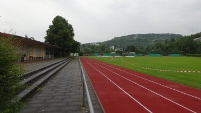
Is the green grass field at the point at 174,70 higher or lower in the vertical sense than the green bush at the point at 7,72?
lower

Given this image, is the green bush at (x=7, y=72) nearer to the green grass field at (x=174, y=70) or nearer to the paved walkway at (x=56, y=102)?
the paved walkway at (x=56, y=102)

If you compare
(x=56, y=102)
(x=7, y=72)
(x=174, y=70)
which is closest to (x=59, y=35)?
(x=174, y=70)

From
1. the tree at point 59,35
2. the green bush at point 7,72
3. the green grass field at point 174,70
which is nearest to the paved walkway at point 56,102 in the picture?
the green bush at point 7,72

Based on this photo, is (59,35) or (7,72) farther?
(59,35)

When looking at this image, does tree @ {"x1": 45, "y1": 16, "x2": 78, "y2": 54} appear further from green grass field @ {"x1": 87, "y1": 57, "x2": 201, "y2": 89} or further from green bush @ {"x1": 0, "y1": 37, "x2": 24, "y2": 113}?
green bush @ {"x1": 0, "y1": 37, "x2": 24, "y2": 113}

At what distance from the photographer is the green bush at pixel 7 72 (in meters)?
3.65

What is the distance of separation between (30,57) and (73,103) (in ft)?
78.2

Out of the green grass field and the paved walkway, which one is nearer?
the paved walkway

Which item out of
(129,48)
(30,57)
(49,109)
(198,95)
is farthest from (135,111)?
(129,48)

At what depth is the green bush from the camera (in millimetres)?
3648

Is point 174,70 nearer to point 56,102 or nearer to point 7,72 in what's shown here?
point 56,102

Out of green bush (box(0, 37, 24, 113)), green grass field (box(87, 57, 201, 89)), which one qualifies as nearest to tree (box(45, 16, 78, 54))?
green grass field (box(87, 57, 201, 89))

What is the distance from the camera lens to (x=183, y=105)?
7.36 metres

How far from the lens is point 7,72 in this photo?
3785 mm
